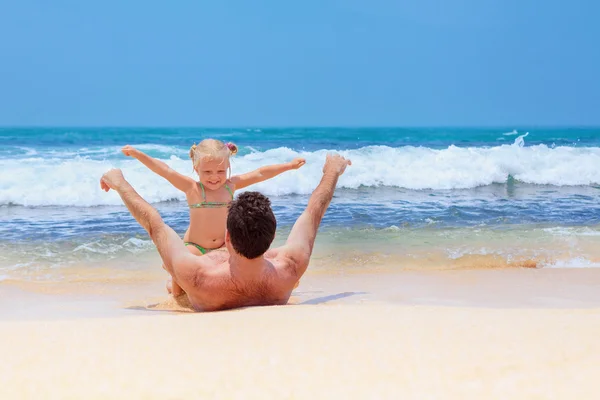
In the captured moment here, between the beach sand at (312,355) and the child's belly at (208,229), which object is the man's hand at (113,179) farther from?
the beach sand at (312,355)

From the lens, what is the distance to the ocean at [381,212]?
6590mm

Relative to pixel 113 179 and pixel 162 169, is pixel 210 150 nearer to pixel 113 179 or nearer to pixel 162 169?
pixel 162 169

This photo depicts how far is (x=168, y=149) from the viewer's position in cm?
2278

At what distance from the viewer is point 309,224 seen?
3.88 m

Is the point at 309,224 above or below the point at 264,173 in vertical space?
below

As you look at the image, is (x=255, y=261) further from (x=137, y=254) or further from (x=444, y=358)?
(x=137, y=254)

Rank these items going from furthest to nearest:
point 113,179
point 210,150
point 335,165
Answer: point 210,150 < point 335,165 < point 113,179

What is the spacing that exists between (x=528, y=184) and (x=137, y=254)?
11.7 m

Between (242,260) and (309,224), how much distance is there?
621mm

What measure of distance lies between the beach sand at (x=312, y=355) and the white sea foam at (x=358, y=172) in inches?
352

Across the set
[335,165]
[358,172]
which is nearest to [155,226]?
[335,165]

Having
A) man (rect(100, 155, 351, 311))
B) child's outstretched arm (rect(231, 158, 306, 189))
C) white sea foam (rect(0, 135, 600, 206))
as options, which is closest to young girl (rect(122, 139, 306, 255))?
child's outstretched arm (rect(231, 158, 306, 189))

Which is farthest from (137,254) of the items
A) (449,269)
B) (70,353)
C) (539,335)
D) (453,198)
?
(453,198)

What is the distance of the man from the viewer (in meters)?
3.34
